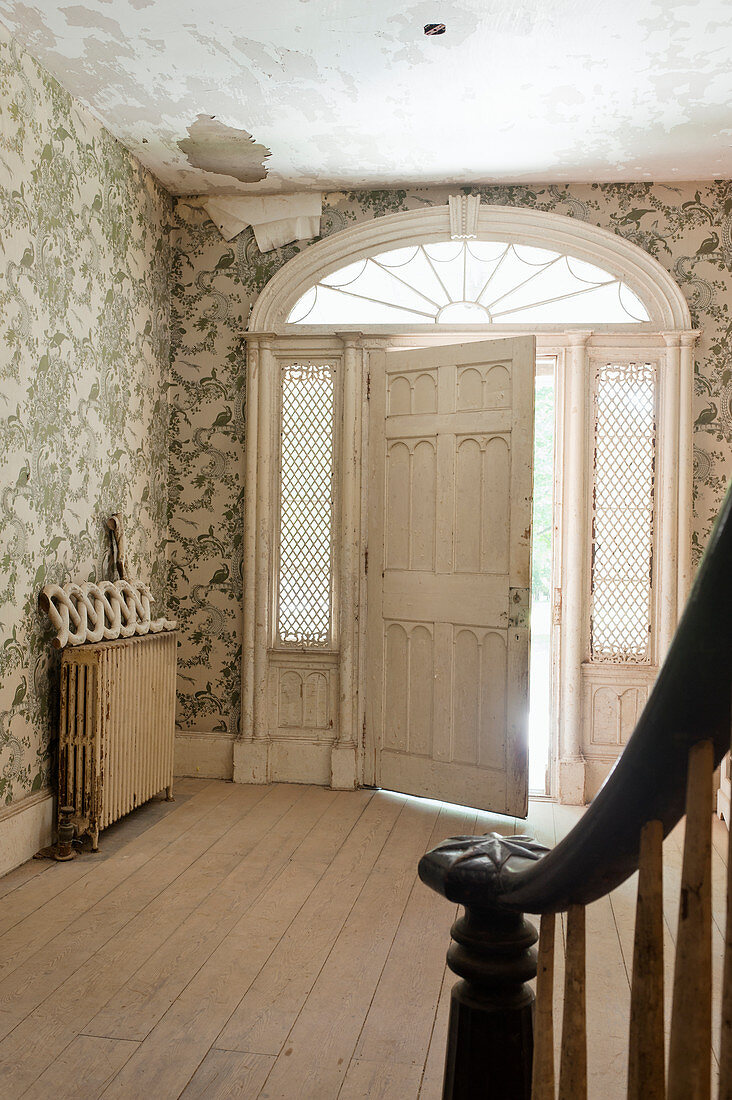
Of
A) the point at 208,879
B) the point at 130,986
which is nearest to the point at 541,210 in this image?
the point at 208,879

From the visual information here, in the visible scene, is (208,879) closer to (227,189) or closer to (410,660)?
(410,660)

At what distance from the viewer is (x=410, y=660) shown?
14.6 ft

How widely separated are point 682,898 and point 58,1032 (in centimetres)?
213

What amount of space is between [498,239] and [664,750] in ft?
14.5

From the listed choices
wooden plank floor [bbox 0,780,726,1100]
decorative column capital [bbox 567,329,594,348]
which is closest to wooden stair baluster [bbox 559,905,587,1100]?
wooden plank floor [bbox 0,780,726,1100]

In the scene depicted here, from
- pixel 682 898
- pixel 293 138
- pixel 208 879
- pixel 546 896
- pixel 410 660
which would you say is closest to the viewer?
pixel 682 898

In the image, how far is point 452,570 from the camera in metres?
4.28

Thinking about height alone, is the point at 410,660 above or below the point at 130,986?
above

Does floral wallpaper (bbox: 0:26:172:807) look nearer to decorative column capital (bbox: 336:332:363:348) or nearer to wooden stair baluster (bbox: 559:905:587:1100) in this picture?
decorative column capital (bbox: 336:332:363:348)

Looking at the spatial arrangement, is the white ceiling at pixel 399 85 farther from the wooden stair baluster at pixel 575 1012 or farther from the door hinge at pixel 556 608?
the wooden stair baluster at pixel 575 1012

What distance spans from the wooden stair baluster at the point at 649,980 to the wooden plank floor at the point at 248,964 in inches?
61.7

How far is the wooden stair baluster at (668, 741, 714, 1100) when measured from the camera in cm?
57

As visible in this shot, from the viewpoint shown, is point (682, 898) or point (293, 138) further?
point (293, 138)

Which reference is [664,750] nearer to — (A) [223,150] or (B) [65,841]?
(B) [65,841]
